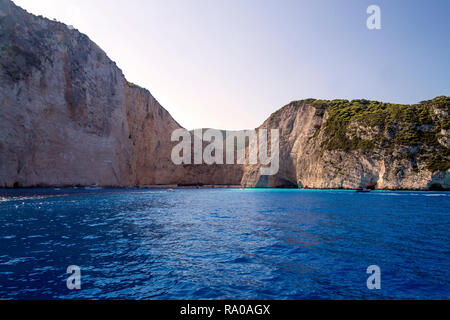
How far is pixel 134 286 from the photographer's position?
255 inches

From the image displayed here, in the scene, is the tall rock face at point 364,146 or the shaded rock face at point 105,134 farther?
the tall rock face at point 364,146

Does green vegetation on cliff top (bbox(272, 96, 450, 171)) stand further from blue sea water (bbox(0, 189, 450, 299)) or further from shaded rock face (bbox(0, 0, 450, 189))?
blue sea water (bbox(0, 189, 450, 299))

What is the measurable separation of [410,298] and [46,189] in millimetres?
56819

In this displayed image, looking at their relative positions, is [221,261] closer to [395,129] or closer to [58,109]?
[58,109]

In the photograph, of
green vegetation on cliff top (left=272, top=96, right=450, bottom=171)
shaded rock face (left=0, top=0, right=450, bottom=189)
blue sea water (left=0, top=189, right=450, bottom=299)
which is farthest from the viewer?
green vegetation on cliff top (left=272, top=96, right=450, bottom=171)

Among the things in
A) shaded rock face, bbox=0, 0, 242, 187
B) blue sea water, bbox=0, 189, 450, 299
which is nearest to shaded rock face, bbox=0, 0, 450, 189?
shaded rock face, bbox=0, 0, 242, 187

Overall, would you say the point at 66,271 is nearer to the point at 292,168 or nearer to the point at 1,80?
the point at 1,80

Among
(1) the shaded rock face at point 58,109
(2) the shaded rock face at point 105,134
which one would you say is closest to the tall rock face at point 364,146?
(2) the shaded rock face at point 105,134

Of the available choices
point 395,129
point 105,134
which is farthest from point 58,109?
point 395,129

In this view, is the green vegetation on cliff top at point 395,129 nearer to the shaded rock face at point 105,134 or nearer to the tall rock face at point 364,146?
the tall rock face at point 364,146

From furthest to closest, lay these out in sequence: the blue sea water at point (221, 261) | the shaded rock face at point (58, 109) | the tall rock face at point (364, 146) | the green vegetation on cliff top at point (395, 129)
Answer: the green vegetation on cliff top at point (395, 129) < the tall rock face at point (364, 146) < the shaded rock face at point (58, 109) < the blue sea water at point (221, 261)

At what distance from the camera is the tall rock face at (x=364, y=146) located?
58.1 metres

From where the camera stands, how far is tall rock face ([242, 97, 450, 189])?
58.1m
